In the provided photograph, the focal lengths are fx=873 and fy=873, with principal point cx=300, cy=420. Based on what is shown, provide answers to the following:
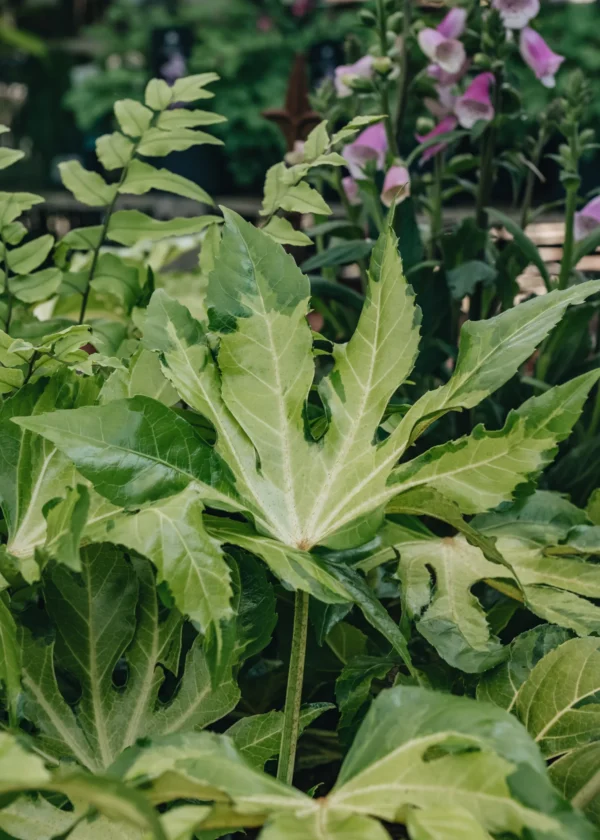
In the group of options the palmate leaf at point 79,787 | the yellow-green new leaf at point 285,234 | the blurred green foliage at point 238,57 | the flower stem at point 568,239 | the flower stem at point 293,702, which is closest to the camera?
the palmate leaf at point 79,787

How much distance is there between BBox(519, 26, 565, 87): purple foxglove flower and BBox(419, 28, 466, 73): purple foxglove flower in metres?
0.08

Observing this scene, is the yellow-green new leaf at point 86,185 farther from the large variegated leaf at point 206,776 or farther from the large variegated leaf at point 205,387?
the large variegated leaf at point 206,776

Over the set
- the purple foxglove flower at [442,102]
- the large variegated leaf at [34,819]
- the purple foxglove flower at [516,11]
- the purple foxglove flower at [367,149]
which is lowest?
the large variegated leaf at [34,819]

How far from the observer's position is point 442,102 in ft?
2.80

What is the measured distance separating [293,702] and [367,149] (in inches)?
22.9

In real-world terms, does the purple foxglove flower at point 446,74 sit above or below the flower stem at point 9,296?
above

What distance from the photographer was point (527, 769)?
0.90 feet

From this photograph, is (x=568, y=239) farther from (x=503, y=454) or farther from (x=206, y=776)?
(x=206, y=776)

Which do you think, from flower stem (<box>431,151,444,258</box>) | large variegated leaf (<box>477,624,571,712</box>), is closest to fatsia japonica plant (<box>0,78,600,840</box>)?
large variegated leaf (<box>477,624,571,712</box>)

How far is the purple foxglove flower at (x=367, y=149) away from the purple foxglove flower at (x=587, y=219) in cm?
19

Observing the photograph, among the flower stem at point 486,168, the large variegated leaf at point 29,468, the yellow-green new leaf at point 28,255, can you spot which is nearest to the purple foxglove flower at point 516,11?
the flower stem at point 486,168

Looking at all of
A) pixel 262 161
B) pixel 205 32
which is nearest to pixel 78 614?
pixel 262 161

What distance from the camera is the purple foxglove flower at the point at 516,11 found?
77 centimetres

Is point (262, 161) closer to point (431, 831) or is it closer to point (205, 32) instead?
point (205, 32)
